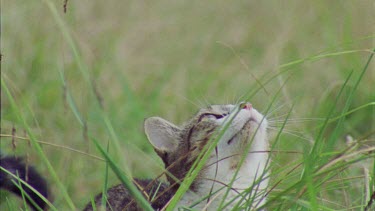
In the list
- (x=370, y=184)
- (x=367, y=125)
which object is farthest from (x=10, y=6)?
(x=370, y=184)

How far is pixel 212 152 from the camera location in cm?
372

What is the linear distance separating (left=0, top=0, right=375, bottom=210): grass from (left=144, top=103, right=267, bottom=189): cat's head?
2.39 ft

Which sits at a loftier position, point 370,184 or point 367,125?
point 367,125

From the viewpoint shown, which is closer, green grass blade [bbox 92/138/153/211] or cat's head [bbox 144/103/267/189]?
green grass blade [bbox 92/138/153/211]

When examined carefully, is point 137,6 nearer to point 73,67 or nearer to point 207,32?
point 207,32

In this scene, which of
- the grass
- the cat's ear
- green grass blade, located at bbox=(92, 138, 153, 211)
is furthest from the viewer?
the grass

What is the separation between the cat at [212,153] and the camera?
12.2 ft

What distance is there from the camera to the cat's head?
3729 millimetres

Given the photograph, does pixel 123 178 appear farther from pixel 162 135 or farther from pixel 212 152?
pixel 162 135

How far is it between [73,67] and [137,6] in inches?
89.2

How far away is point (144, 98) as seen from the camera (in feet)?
22.1

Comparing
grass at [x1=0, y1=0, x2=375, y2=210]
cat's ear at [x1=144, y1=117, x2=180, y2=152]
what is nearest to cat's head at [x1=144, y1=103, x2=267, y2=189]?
cat's ear at [x1=144, y1=117, x2=180, y2=152]

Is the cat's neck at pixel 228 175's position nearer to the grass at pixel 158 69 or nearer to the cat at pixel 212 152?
the cat at pixel 212 152

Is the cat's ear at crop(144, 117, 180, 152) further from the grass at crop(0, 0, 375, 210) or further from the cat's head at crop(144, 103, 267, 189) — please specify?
the grass at crop(0, 0, 375, 210)
